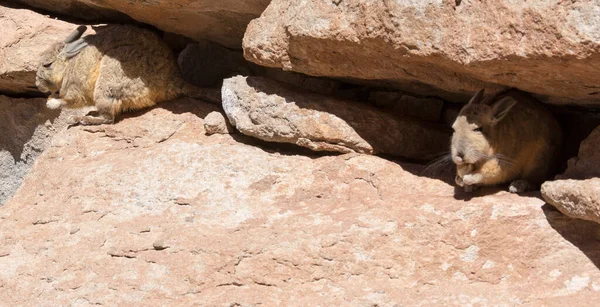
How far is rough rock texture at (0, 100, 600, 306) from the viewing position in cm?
470

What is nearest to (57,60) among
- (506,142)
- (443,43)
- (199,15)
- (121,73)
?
(121,73)

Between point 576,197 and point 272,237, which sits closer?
point 576,197

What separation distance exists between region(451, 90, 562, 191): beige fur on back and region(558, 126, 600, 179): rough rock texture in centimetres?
33

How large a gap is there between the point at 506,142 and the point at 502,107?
1.04 feet

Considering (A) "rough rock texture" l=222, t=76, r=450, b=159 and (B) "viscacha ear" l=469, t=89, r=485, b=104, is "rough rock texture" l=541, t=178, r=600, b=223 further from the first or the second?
(A) "rough rock texture" l=222, t=76, r=450, b=159

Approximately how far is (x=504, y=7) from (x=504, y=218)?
1.33 metres

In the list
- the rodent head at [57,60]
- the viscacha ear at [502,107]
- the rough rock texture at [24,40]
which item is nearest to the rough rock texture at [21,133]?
the rough rock texture at [24,40]

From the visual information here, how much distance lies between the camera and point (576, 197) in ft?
14.6

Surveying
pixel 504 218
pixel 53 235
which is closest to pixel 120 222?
pixel 53 235

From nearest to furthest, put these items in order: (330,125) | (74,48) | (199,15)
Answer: (330,125) < (199,15) < (74,48)

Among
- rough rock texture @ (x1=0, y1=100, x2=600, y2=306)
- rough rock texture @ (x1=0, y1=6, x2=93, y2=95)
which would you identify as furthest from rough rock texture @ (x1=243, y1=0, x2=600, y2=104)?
rough rock texture @ (x1=0, y1=6, x2=93, y2=95)

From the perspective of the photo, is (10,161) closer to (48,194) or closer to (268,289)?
(48,194)

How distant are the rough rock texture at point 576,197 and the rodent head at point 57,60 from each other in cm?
466

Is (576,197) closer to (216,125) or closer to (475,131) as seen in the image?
(475,131)
